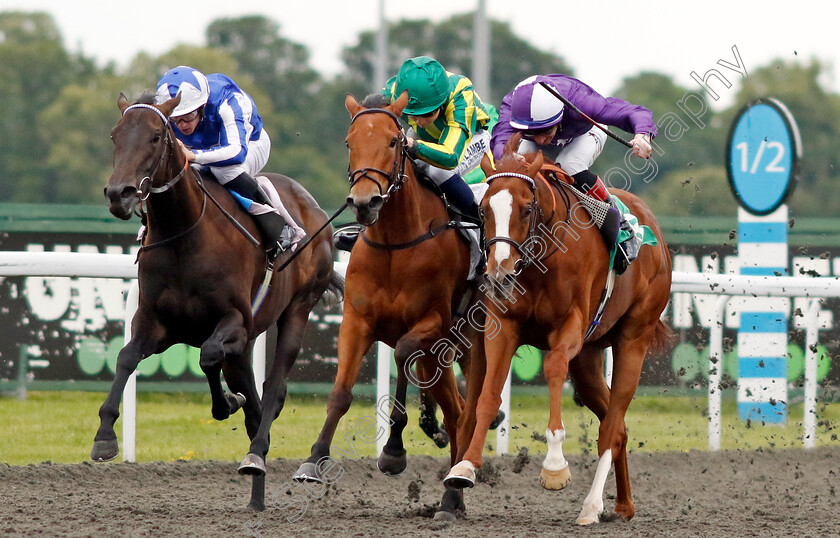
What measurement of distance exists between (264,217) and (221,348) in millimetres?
799

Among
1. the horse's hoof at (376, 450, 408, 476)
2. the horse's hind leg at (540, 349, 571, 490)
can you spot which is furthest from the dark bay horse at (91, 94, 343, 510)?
the horse's hind leg at (540, 349, 571, 490)

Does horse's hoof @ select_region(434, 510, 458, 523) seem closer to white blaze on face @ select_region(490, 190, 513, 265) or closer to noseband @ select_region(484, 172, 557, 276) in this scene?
noseband @ select_region(484, 172, 557, 276)

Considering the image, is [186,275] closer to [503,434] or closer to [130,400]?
[130,400]

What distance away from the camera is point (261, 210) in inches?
211

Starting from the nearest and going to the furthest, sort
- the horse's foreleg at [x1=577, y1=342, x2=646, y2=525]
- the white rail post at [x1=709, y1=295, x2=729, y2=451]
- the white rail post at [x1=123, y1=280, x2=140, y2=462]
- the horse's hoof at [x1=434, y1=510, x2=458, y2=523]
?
the horse's hoof at [x1=434, y1=510, x2=458, y2=523], the horse's foreleg at [x1=577, y1=342, x2=646, y2=525], the white rail post at [x1=123, y1=280, x2=140, y2=462], the white rail post at [x1=709, y1=295, x2=729, y2=451]

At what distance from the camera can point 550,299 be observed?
4738 millimetres

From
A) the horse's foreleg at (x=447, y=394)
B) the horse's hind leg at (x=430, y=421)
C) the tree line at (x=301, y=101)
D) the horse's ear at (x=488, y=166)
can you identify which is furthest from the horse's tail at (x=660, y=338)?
the tree line at (x=301, y=101)

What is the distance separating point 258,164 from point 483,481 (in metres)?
2.02

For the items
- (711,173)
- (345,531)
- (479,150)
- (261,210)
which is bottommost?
(345,531)

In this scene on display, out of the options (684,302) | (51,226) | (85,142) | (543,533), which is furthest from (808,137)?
(543,533)

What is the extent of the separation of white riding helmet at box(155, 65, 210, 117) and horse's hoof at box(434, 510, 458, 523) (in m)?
2.00

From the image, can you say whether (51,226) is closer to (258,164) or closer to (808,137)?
(258,164)

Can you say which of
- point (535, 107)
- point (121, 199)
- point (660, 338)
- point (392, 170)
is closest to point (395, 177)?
point (392, 170)

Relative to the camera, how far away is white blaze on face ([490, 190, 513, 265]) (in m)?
4.38
